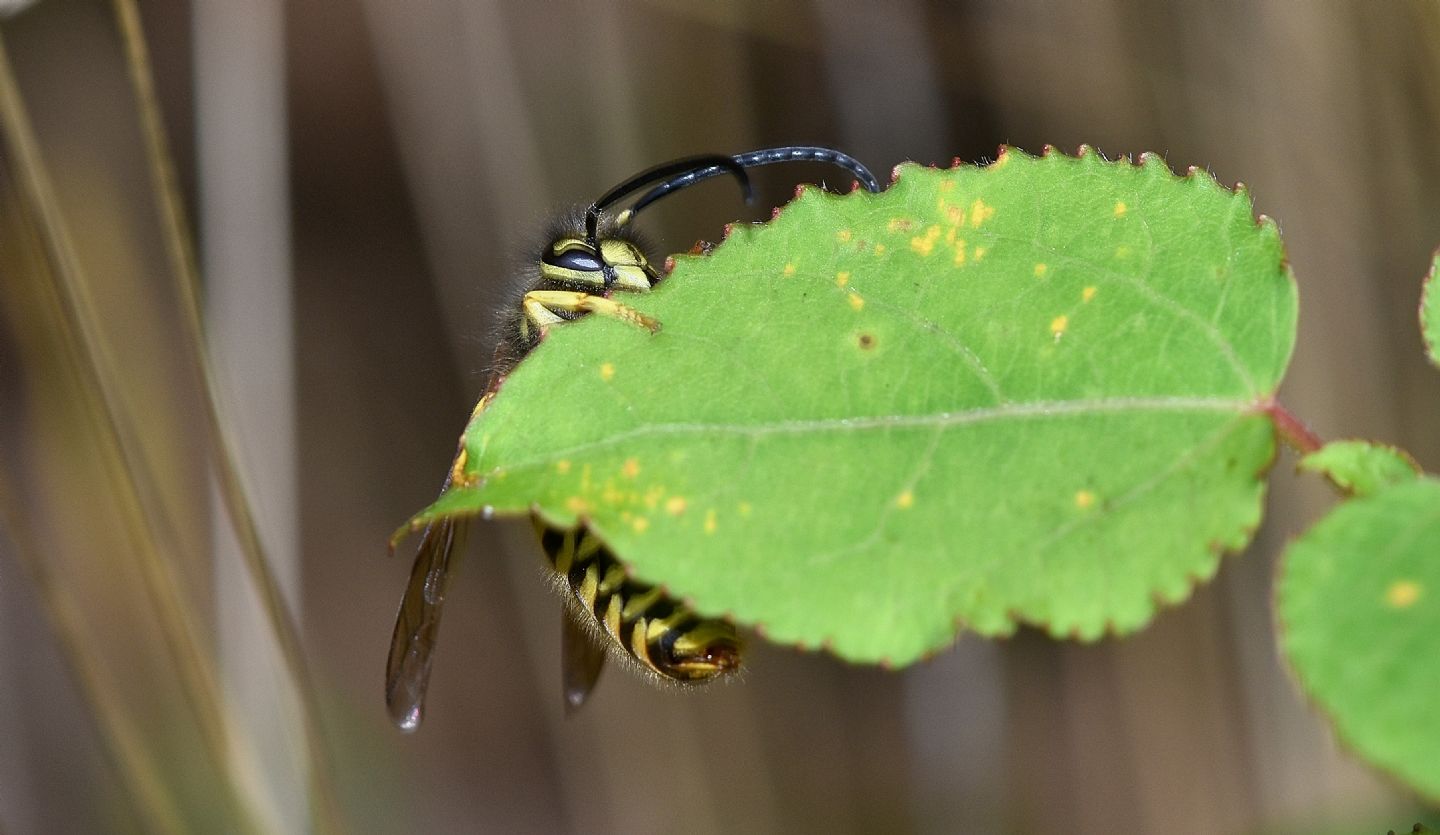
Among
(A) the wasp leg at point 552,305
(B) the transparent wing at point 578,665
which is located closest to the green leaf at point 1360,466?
(A) the wasp leg at point 552,305

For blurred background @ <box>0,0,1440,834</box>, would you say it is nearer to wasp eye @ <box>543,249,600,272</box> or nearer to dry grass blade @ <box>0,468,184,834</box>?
dry grass blade @ <box>0,468,184,834</box>

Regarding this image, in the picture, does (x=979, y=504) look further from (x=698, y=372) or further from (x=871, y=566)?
(x=698, y=372)

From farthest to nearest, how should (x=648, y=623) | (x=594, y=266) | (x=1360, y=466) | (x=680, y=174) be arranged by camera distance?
1. (x=680, y=174)
2. (x=594, y=266)
3. (x=648, y=623)
4. (x=1360, y=466)

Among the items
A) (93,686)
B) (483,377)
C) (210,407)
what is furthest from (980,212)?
(483,377)

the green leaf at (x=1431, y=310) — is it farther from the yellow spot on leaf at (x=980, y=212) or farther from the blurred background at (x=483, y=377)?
the blurred background at (x=483, y=377)

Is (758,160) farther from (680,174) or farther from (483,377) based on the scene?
(483,377)

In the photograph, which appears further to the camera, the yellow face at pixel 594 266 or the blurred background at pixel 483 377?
the blurred background at pixel 483 377
